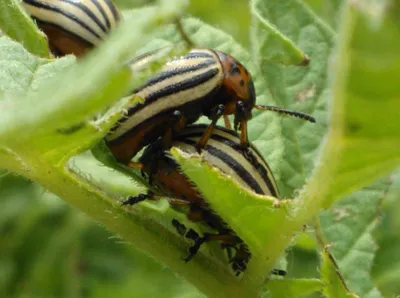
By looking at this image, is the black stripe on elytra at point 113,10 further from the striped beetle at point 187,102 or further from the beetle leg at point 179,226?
the beetle leg at point 179,226

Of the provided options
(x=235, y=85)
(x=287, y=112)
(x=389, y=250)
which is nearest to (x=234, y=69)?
(x=235, y=85)

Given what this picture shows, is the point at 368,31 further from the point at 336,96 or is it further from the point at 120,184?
the point at 120,184

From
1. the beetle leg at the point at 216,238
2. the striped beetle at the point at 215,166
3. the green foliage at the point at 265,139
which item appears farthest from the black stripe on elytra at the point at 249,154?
the beetle leg at the point at 216,238

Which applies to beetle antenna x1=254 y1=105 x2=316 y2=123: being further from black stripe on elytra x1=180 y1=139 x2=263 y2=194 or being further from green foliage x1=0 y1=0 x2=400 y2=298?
black stripe on elytra x1=180 y1=139 x2=263 y2=194

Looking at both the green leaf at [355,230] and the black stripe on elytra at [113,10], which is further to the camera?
→ the black stripe on elytra at [113,10]

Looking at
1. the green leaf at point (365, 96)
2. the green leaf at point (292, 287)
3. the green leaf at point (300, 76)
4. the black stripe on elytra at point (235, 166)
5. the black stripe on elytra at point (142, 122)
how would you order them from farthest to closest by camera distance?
1. the green leaf at point (300, 76)
2. the black stripe on elytra at point (142, 122)
3. the black stripe on elytra at point (235, 166)
4. the green leaf at point (292, 287)
5. the green leaf at point (365, 96)

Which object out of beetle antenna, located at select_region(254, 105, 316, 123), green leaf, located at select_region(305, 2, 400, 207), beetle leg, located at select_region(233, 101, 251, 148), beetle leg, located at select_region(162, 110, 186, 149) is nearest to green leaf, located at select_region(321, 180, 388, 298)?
beetle antenna, located at select_region(254, 105, 316, 123)
